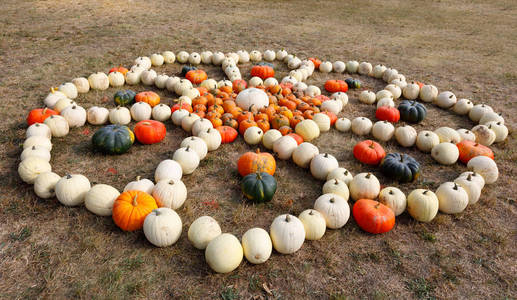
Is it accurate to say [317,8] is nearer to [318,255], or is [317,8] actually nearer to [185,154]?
[185,154]

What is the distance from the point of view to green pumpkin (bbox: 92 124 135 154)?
242 inches

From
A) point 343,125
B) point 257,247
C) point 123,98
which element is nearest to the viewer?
point 257,247

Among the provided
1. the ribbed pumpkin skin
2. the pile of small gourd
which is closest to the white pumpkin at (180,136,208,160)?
the pile of small gourd

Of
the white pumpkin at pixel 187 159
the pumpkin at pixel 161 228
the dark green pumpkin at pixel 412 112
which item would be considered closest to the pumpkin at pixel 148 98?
the white pumpkin at pixel 187 159

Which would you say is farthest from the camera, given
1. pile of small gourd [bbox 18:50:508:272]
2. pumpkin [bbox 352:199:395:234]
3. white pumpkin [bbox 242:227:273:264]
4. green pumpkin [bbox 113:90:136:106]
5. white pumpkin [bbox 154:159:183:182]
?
green pumpkin [bbox 113:90:136:106]

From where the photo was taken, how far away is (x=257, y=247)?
418 cm

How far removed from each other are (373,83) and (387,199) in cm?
610

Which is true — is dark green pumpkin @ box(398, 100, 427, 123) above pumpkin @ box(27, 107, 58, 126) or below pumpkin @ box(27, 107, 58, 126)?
above

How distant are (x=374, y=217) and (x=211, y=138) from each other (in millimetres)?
3298

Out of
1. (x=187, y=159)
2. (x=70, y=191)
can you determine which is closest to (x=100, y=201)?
(x=70, y=191)

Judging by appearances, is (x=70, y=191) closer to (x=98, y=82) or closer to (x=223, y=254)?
(x=223, y=254)

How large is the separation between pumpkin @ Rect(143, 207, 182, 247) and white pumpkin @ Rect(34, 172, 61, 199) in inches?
67.8

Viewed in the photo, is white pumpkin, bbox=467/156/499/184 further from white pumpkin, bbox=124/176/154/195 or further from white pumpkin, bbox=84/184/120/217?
white pumpkin, bbox=84/184/120/217

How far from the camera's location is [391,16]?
62.6ft
